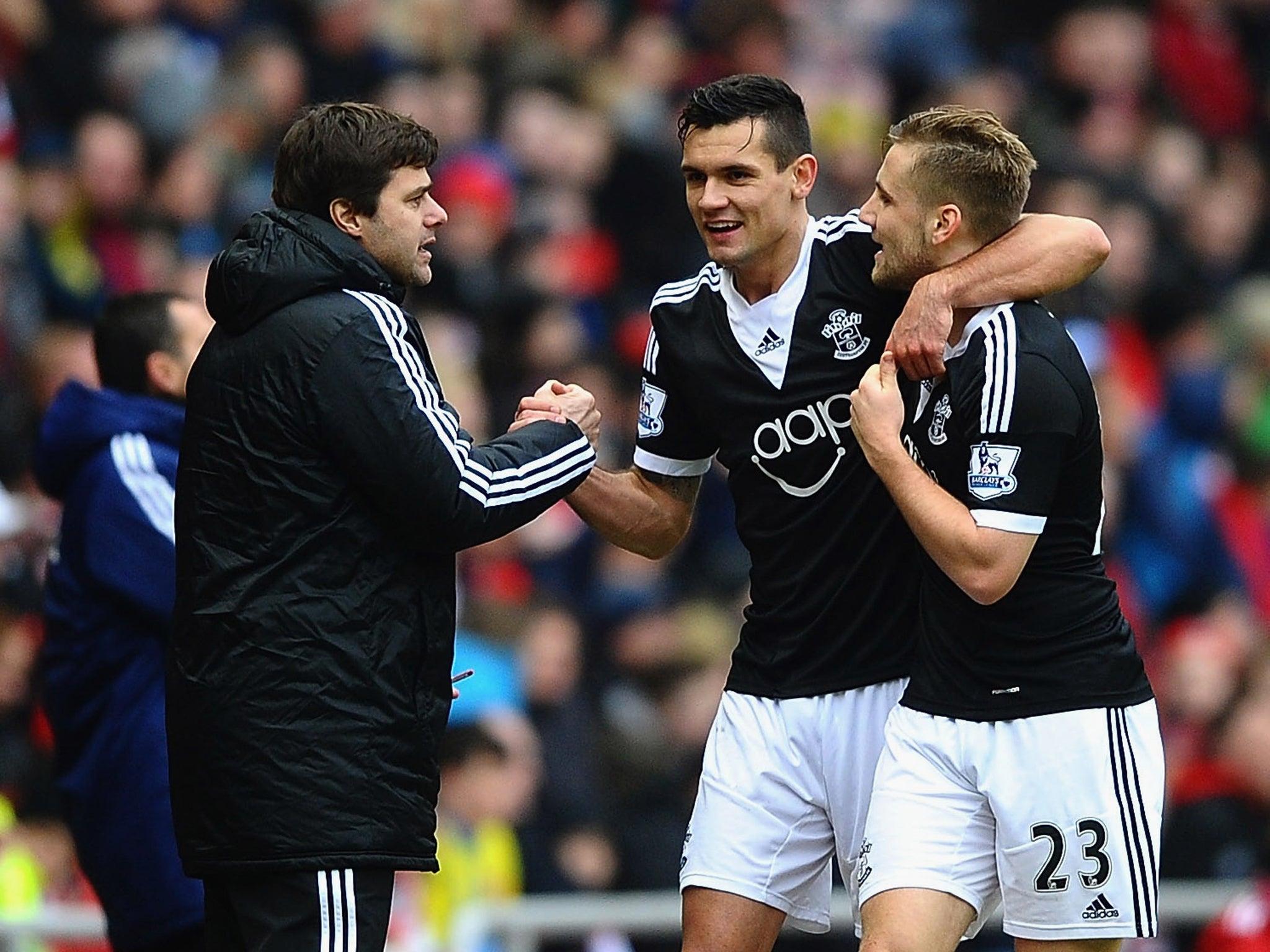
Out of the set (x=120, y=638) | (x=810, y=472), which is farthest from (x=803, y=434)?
(x=120, y=638)

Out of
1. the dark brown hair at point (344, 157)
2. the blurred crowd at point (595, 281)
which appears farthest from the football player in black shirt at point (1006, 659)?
the blurred crowd at point (595, 281)

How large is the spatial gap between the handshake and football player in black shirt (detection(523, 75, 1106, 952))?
0.49 meters

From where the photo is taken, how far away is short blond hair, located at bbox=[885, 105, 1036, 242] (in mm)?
4918

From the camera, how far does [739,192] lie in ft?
17.1

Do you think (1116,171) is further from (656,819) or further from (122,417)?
(122,417)

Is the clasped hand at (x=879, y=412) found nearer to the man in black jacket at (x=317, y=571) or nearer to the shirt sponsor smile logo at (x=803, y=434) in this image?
the shirt sponsor smile logo at (x=803, y=434)

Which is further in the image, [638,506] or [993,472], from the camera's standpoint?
[638,506]

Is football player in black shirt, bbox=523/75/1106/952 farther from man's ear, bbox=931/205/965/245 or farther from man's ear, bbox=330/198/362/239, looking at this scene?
man's ear, bbox=330/198/362/239

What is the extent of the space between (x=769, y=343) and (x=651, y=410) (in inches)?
16.6

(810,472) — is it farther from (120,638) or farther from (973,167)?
(120,638)

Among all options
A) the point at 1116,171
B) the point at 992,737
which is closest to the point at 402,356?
the point at 992,737

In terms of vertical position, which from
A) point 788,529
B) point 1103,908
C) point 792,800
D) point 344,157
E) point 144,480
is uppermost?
point 344,157

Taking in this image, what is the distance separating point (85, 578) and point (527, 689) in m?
3.38

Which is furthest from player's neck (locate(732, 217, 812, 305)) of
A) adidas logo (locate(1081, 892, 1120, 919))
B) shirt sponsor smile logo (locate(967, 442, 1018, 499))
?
adidas logo (locate(1081, 892, 1120, 919))
